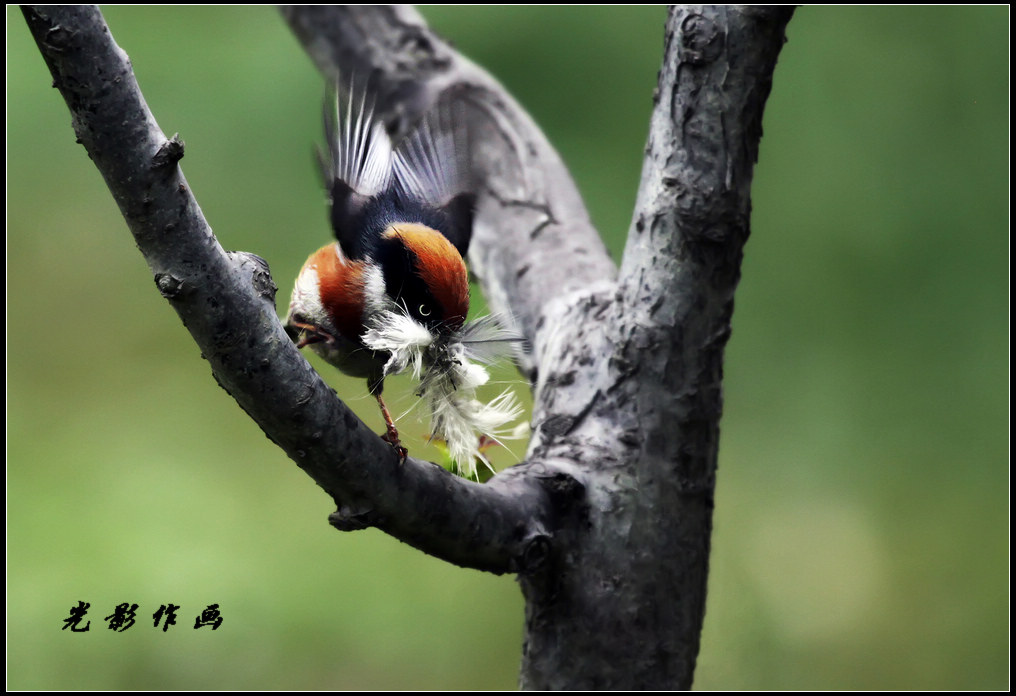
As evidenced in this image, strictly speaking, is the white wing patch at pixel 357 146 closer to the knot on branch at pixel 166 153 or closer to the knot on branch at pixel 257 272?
the knot on branch at pixel 257 272

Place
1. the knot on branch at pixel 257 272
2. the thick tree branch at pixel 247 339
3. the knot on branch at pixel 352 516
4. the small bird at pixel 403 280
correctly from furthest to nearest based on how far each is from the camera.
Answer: the small bird at pixel 403 280 < the knot on branch at pixel 352 516 < the knot on branch at pixel 257 272 < the thick tree branch at pixel 247 339

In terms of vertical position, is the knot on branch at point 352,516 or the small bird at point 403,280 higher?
the small bird at point 403,280

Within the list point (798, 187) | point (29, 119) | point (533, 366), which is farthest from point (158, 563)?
point (798, 187)

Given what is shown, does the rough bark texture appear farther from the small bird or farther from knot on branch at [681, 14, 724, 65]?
the small bird

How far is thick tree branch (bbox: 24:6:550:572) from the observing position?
0.62m

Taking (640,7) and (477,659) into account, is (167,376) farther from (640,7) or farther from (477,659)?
(640,7)

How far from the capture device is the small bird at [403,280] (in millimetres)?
988

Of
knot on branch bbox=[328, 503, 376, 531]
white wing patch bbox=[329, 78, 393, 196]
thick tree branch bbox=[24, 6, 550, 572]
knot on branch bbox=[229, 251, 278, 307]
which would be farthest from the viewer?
white wing patch bbox=[329, 78, 393, 196]

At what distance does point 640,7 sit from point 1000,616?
69.3 inches

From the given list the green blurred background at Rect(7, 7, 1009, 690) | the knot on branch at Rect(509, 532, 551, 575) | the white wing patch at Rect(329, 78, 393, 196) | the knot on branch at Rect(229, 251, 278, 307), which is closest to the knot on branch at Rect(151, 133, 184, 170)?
the knot on branch at Rect(229, 251, 278, 307)

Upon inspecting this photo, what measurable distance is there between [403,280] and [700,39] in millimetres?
431

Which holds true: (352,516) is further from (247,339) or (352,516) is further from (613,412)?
(613,412)

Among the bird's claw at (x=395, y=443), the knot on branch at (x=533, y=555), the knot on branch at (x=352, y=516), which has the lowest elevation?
the knot on branch at (x=533, y=555)

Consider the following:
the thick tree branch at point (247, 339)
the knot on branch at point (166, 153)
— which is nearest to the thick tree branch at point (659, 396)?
the thick tree branch at point (247, 339)
